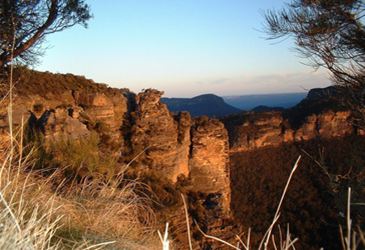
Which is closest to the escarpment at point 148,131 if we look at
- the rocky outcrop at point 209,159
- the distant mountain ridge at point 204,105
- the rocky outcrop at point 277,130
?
the rocky outcrop at point 209,159

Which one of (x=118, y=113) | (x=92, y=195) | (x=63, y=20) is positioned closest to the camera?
(x=92, y=195)

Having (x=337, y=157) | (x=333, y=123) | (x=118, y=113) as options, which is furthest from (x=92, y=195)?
(x=333, y=123)

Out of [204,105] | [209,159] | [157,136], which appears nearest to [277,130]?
[209,159]

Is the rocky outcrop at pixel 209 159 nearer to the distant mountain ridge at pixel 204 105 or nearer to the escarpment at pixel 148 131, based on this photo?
the escarpment at pixel 148 131

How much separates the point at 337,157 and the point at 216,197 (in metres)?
24.1

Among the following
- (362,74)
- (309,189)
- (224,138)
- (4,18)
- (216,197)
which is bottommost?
(309,189)

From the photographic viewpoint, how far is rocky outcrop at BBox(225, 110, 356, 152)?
47.8 meters

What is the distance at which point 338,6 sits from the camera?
921cm

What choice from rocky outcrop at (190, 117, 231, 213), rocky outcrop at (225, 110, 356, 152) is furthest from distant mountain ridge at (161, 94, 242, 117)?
rocky outcrop at (190, 117, 231, 213)

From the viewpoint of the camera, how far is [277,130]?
49.6 meters

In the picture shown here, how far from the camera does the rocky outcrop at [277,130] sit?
47812 millimetres

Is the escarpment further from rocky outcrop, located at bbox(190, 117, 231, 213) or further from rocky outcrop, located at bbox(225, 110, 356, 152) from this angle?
rocky outcrop, located at bbox(225, 110, 356, 152)

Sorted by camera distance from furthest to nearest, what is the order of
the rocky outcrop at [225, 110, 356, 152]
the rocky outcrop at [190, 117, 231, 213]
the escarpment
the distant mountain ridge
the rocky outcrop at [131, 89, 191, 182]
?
the distant mountain ridge < the rocky outcrop at [225, 110, 356, 152] < the rocky outcrop at [190, 117, 231, 213] < the rocky outcrop at [131, 89, 191, 182] < the escarpment

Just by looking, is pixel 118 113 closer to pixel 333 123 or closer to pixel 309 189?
pixel 309 189
